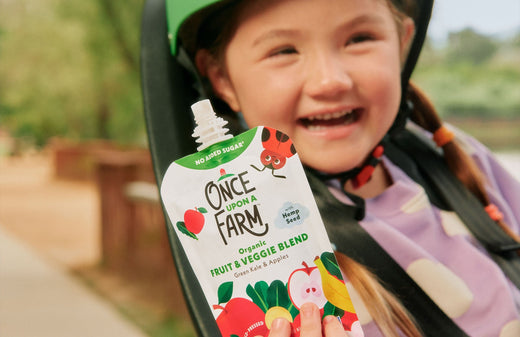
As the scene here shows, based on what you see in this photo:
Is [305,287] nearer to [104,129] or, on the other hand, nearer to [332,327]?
[332,327]

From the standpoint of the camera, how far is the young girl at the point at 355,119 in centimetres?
76

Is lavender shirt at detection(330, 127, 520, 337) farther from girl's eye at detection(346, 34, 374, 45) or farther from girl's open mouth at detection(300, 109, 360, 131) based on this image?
girl's eye at detection(346, 34, 374, 45)

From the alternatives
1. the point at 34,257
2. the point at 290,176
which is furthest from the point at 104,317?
the point at 290,176

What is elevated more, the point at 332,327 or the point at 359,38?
the point at 359,38

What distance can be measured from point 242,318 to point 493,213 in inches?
20.3

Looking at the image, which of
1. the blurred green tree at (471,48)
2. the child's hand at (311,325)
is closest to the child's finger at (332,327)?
the child's hand at (311,325)

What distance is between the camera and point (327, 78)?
741 mm

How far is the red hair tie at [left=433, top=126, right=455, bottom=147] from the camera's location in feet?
3.33

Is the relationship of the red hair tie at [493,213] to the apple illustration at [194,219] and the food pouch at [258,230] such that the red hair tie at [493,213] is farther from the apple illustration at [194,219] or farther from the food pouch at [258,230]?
the apple illustration at [194,219]

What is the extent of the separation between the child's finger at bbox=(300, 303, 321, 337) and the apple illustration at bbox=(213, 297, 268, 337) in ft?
0.15

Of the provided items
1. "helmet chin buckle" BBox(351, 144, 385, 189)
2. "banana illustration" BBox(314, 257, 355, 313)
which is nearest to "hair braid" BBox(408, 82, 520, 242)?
"helmet chin buckle" BBox(351, 144, 385, 189)

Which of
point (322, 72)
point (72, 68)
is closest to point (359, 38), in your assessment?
point (322, 72)

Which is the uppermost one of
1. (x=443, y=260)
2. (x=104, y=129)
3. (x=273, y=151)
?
(x=104, y=129)

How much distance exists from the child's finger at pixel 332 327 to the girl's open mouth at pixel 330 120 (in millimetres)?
272
